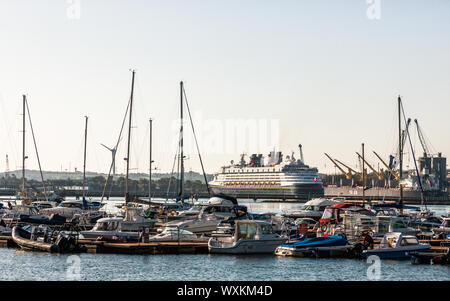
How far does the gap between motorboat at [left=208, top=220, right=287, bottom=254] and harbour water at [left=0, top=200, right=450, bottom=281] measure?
0.54m

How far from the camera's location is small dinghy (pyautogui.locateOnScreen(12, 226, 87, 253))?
4519 centimetres

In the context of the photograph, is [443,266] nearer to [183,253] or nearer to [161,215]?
[183,253]

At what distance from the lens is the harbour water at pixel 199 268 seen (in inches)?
1443

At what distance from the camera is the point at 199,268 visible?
3981cm

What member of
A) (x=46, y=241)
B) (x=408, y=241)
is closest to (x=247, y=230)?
(x=408, y=241)

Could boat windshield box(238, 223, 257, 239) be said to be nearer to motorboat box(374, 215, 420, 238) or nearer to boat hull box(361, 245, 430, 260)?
boat hull box(361, 245, 430, 260)

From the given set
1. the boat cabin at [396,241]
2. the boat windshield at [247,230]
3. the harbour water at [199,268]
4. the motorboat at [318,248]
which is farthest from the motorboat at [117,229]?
the boat cabin at [396,241]

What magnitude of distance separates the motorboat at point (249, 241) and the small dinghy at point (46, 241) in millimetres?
8498

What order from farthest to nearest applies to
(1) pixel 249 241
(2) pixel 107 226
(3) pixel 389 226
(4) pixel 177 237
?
1. (3) pixel 389 226
2. (2) pixel 107 226
3. (4) pixel 177 237
4. (1) pixel 249 241

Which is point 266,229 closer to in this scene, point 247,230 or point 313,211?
point 247,230

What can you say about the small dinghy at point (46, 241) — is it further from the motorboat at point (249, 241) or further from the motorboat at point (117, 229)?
the motorboat at point (249, 241)

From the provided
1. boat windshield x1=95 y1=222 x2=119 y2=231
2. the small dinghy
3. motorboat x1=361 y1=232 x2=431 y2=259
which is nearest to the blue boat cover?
motorboat x1=361 y1=232 x2=431 y2=259

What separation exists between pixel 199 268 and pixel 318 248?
26.6ft
